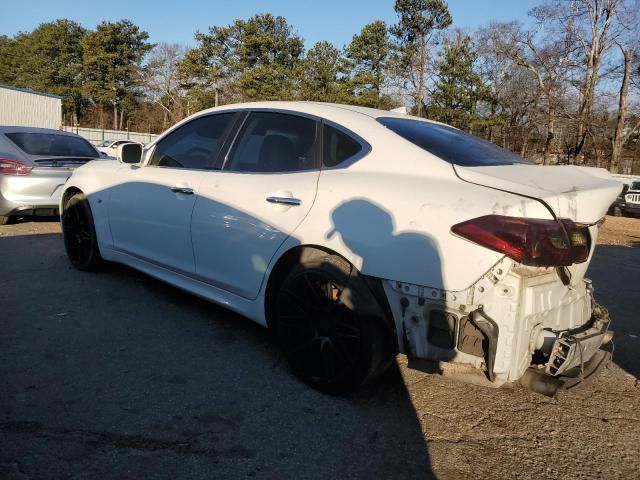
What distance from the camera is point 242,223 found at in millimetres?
3268

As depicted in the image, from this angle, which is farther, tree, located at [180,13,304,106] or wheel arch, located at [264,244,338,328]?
tree, located at [180,13,304,106]

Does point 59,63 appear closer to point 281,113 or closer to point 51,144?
point 51,144

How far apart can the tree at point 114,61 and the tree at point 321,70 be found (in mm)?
27287

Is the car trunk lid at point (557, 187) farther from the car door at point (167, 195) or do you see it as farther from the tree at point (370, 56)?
the tree at point (370, 56)

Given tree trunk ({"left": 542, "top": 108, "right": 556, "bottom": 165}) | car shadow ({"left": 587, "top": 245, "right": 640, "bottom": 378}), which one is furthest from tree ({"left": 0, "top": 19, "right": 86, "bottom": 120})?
car shadow ({"left": 587, "top": 245, "right": 640, "bottom": 378})

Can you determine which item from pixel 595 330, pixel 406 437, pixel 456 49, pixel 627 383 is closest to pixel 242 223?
pixel 406 437

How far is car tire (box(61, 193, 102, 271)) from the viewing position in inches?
193

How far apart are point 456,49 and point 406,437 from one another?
4143cm

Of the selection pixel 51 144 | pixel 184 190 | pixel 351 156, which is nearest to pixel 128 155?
pixel 184 190

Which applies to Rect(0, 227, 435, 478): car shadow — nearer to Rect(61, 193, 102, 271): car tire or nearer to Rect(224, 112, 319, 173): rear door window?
Rect(61, 193, 102, 271): car tire

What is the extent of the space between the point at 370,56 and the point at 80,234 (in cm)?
3839

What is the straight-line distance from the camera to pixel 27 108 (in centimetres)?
3488

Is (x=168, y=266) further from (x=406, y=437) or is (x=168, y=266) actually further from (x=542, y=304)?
(x=542, y=304)

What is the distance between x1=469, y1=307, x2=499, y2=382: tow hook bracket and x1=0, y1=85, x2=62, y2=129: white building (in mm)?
36966
